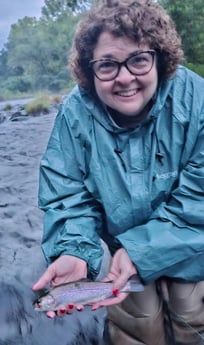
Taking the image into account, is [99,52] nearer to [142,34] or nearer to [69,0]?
[142,34]

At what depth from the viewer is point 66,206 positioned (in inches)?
99.4

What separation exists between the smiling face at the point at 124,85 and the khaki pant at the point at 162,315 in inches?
37.8

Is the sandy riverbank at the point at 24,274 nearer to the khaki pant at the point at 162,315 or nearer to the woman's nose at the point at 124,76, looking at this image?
the khaki pant at the point at 162,315

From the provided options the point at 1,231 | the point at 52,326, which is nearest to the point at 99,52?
the point at 52,326

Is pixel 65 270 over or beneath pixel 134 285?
over

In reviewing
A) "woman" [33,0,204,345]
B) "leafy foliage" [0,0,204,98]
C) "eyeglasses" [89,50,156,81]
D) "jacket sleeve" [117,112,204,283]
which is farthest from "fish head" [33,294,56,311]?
"leafy foliage" [0,0,204,98]

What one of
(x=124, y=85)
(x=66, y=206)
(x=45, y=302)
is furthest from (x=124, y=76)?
(x=45, y=302)

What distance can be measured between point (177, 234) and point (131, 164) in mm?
429

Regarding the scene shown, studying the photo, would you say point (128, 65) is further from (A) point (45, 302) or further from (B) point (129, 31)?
(A) point (45, 302)

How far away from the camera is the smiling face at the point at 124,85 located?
→ 2363 millimetres

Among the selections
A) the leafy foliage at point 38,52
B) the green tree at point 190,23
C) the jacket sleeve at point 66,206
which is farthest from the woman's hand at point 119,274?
the leafy foliage at point 38,52

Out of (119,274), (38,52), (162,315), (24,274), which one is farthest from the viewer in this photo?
(38,52)

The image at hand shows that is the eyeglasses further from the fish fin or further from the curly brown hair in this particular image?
the fish fin

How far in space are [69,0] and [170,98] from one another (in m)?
28.7
